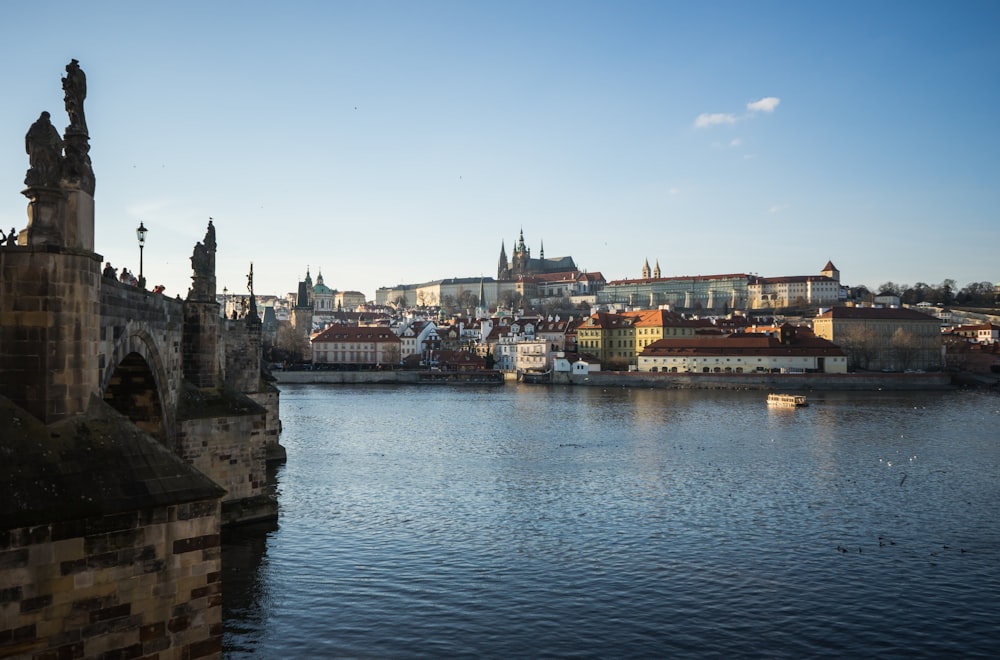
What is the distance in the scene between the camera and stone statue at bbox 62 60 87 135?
12.8m

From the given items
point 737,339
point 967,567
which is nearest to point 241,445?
point 967,567

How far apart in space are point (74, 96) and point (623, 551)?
18.6 metres

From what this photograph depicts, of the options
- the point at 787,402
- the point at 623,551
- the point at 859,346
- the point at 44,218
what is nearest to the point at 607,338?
the point at 859,346

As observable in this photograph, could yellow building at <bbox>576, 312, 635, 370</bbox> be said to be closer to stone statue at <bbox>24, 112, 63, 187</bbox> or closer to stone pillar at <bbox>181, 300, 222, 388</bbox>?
stone pillar at <bbox>181, 300, 222, 388</bbox>

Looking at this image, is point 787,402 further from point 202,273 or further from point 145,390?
point 145,390

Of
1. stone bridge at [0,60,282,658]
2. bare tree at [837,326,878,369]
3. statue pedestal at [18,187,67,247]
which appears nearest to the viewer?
stone bridge at [0,60,282,658]

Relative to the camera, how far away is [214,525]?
39.8 ft

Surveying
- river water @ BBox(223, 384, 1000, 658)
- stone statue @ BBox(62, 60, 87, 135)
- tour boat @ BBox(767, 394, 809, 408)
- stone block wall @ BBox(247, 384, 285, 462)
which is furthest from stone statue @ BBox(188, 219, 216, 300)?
tour boat @ BBox(767, 394, 809, 408)

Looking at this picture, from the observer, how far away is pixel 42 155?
11805 millimetres

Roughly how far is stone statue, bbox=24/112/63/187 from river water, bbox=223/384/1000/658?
32.3 ft

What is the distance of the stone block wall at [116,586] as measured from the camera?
32.6 feet

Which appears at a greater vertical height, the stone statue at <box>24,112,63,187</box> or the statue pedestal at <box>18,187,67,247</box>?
the stone statue at <box>24,112,63,187</box>

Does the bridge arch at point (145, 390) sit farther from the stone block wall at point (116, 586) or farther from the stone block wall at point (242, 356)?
the stone block wall at point (242, 356)

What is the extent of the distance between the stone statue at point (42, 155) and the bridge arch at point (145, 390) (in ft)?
21.6
